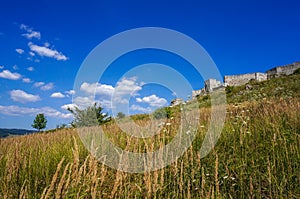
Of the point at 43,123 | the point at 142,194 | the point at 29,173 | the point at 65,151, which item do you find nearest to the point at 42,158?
the point at 65,151

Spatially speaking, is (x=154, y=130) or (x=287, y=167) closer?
(x=287, y=167)

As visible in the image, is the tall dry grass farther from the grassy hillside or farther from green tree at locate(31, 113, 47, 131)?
green tree at locate(31, 113, 47, 131)

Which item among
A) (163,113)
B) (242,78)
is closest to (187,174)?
(163,113)

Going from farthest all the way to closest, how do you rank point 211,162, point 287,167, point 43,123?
point 43,123, point 211,162, point 287,167

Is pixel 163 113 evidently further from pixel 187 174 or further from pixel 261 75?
pixel 261 75

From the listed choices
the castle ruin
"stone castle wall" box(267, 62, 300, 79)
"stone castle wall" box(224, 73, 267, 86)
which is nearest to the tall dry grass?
the castle ruin

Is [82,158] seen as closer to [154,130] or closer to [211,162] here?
[154,130]

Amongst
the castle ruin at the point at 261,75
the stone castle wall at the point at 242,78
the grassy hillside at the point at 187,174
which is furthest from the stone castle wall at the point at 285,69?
the grassy hillside at the point at 187,174

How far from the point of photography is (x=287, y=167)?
2.65 m

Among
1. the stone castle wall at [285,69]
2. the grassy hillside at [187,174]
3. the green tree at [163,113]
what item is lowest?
the grassy hillside at [187,174]

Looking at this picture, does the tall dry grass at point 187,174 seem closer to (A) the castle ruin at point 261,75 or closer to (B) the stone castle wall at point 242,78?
(A) the castle ruin at point 261,75

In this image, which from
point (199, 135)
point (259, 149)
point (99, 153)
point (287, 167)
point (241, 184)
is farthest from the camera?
point (199, 135)

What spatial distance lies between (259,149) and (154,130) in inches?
74.3

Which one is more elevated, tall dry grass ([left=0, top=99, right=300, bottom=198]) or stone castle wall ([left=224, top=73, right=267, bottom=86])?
stone castle wall ([left=224, top=73, right=267, bottom=86])
